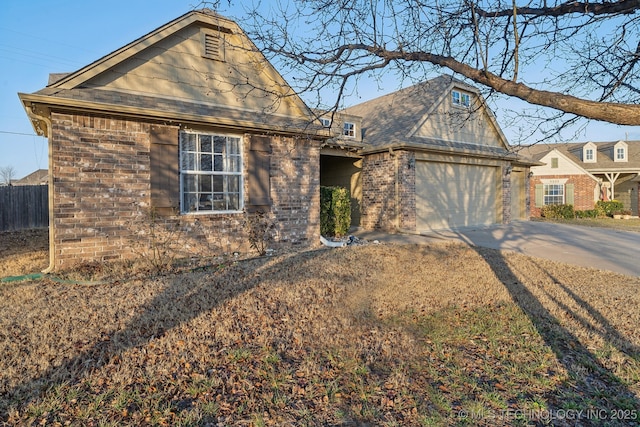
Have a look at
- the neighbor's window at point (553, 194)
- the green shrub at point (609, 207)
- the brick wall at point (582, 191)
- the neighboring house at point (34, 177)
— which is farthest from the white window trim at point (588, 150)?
the neighboring house at point (34, 177)

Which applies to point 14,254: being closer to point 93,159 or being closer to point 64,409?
point 93,159

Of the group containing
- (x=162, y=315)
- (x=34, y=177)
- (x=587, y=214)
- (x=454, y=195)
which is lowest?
(x=162, y=315)

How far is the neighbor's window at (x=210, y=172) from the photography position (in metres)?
7.32

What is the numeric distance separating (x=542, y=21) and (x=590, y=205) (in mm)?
22551

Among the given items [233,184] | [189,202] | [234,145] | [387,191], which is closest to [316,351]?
[189,202]

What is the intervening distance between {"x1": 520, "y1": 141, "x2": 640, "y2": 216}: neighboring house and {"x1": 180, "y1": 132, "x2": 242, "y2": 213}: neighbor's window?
19614 millimetres

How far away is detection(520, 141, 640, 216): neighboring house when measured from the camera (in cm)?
2202

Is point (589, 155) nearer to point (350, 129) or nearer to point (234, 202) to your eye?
point (350, 129)

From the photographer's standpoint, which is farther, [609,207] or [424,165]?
[609,207]

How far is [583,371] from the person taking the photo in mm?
3006

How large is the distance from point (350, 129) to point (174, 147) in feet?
25.4

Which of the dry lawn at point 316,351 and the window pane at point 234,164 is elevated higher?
the window pane at point 234,164

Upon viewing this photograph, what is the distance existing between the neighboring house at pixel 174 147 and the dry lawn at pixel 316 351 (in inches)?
61.0

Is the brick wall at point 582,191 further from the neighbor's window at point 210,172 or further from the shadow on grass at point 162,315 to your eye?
the shadow on grass at point 162,315
